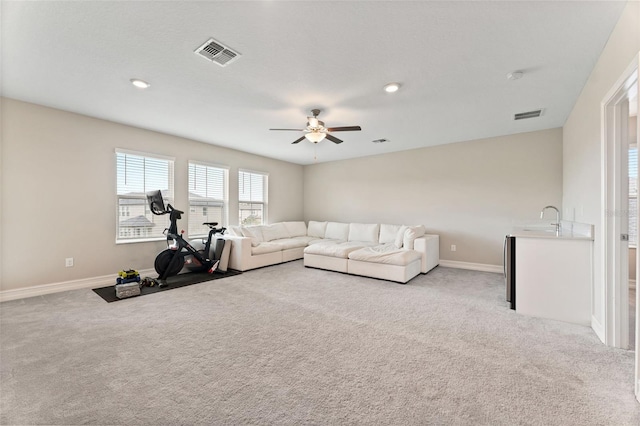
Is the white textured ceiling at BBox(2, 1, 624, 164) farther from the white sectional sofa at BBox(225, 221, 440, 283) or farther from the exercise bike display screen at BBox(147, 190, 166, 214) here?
the white sectional sofa at BBox(225, 221, 440, 283)

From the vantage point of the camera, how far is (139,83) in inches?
117

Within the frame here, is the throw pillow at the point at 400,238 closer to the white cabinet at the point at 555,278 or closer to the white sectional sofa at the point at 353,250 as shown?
the white sectional sofa at the point at 353,250

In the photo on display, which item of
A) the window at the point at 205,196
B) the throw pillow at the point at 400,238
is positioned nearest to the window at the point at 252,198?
the window at the point at 205,196

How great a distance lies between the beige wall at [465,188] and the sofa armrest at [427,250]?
1.53 ft

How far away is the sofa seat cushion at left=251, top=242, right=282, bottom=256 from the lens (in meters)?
5.25

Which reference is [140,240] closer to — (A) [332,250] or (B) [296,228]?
(A) [332,250]

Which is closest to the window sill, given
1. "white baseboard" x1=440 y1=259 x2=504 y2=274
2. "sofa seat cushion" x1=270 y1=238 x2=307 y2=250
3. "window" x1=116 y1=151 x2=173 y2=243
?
"window" x1=116 y1=151 x2=173 y2=243

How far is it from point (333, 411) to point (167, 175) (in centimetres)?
502

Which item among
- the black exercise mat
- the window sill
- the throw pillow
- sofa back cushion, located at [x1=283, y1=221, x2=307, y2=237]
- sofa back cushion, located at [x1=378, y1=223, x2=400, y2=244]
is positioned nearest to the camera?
the black exercise mat

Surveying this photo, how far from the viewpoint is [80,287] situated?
389 cm

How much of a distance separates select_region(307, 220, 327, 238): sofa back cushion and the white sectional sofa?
31 centimetres

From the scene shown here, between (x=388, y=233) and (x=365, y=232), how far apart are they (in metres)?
0.58

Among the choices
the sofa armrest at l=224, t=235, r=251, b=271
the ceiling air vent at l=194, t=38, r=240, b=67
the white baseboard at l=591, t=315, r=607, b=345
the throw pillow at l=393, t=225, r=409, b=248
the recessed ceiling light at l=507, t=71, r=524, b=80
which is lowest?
the white baseboard at l=591, t=315, r=607, b=345

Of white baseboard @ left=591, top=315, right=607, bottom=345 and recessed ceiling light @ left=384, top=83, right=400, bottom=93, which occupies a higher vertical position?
recessed ceiling light @ left=384, top=83, right=400, bottom=93
